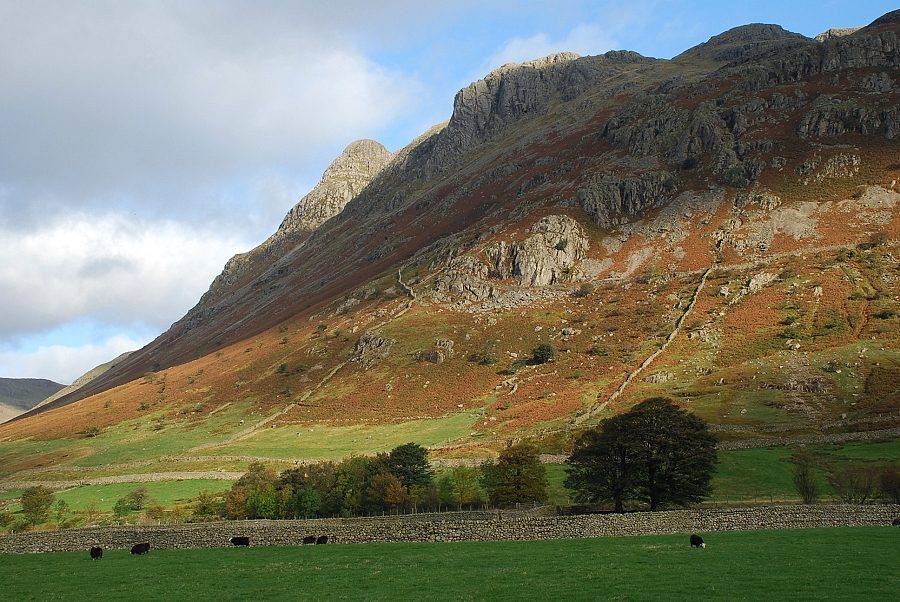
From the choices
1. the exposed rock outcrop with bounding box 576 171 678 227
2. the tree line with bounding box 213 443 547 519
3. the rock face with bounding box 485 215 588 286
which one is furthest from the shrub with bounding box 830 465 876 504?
the exposed rock outcrop with bounding box 576 171 678 227

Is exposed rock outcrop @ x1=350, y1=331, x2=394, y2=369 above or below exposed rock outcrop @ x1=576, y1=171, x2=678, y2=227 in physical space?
below

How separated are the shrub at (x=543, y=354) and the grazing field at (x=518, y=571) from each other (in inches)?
3541

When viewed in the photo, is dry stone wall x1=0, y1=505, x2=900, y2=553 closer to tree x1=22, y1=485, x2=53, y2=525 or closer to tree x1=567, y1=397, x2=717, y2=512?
tree x1=567, y1=397, x2=717, y2=512

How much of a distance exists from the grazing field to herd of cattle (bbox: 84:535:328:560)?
1522mm

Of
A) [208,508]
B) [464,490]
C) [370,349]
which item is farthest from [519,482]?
[370,349]

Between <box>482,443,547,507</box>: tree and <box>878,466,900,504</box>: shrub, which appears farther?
<box>482,443,547,507</box>: tree

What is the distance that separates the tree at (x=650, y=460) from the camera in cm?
5706

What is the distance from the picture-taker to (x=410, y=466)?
75938mm

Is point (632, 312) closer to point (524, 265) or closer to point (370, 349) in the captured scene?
point (524, 265)

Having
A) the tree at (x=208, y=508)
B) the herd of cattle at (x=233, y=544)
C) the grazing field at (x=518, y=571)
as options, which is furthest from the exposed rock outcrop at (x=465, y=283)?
the grazing field at (x=518, y=571)

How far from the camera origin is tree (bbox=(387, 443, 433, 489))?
245ft

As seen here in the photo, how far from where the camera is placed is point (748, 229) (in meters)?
153

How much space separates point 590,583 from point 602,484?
34.0 meters

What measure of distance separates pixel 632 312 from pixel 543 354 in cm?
2209
